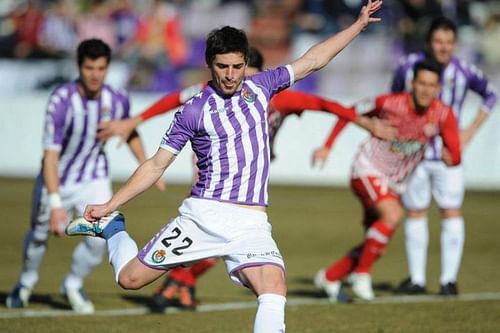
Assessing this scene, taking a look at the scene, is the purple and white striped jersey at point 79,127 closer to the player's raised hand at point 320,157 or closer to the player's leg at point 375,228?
the player's raised hand at point 320,157

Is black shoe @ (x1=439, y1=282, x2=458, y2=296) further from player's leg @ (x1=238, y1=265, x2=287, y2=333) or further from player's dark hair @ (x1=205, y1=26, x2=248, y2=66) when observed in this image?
player's dark hair @ (x1=205, y1=26, x2=248, y2=66)

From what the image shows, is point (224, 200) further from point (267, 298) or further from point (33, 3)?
point (33, 3)

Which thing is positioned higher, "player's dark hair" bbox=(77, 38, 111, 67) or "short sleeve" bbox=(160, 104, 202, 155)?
"player's dark hair" bbox=(77, 38, 111, 67)

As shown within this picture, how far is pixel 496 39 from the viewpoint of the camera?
2161 cm

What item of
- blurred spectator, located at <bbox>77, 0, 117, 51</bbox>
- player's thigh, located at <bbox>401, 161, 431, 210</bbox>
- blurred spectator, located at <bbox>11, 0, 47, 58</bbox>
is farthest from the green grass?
Result: blurred spectator, located at <bbox>77, 0, 117, 51</bbox>

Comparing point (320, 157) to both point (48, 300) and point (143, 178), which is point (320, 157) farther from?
point (143, 178)

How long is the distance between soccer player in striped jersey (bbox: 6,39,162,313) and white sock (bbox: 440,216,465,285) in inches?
124

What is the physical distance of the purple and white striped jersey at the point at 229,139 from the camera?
6793mm

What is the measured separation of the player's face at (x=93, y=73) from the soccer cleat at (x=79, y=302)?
5.59ft

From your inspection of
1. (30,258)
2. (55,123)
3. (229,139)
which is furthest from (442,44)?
(229,139)

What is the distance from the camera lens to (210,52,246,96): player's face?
262 inches

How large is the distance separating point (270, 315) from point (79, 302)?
11.1 feet

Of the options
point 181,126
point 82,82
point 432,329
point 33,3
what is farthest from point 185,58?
point 181,126

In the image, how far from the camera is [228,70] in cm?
668
